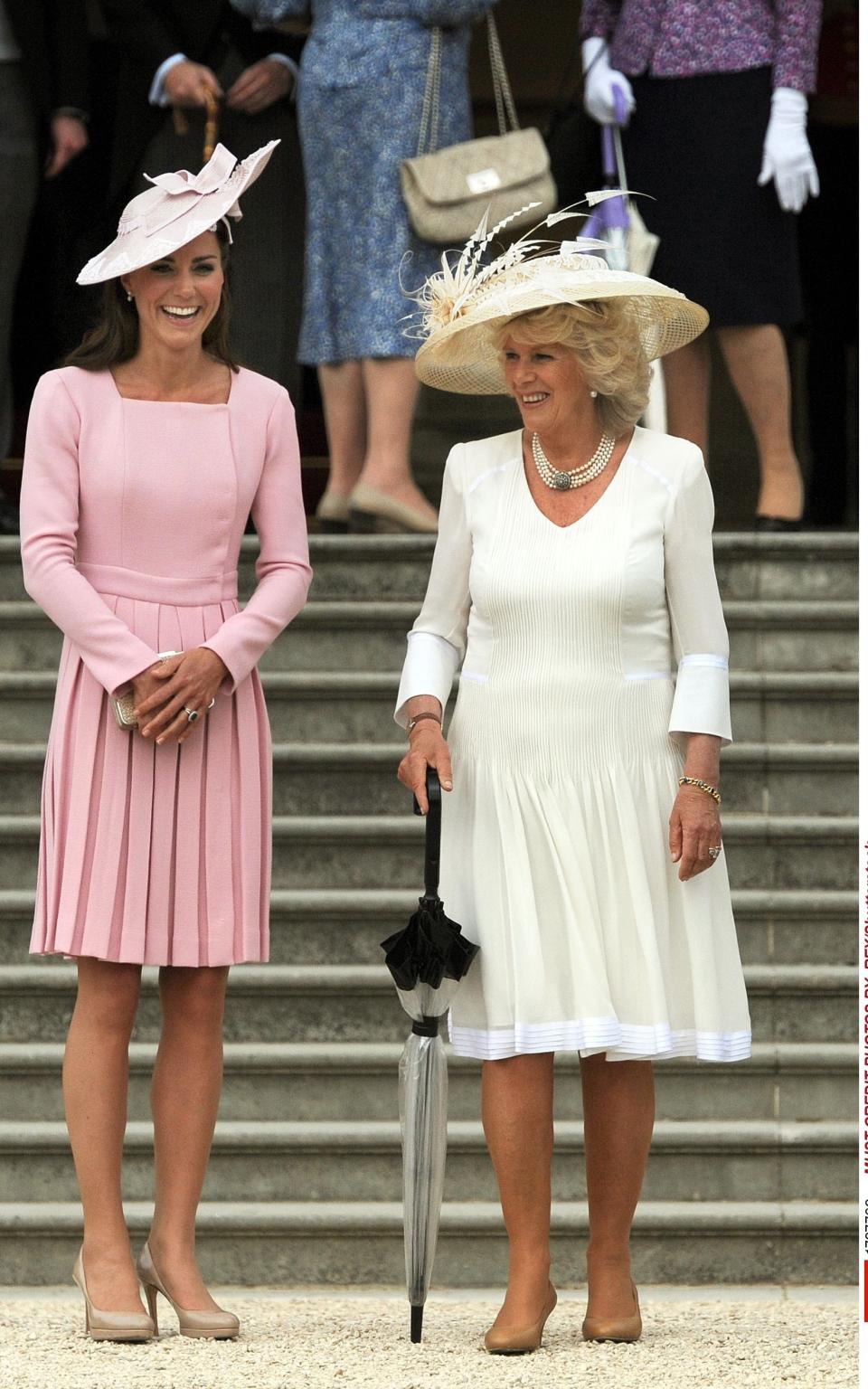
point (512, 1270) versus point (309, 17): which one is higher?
point (309, 17)

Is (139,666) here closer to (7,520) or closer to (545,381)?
(545,381)

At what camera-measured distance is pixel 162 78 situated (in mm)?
6246

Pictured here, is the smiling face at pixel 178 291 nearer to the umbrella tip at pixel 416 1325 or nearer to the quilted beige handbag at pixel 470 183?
the umbrella tip at pixel 416 1325

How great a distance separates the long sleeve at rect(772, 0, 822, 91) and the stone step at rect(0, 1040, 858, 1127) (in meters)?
2.51

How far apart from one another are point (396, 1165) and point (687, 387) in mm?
2383

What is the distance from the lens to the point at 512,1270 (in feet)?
12.0

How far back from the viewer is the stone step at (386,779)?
524 cm

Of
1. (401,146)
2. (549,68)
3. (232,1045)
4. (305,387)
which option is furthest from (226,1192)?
(549,68)

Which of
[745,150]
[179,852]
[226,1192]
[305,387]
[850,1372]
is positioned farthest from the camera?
[305,387]

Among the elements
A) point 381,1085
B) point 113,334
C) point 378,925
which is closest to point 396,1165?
point 381,1085

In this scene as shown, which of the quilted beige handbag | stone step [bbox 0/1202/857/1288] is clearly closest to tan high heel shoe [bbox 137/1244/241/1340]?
stone step [bbox 0/1202/857/1288]

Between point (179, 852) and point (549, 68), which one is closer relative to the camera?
point (179, 852)

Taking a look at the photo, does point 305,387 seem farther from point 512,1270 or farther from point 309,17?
point 512,1270

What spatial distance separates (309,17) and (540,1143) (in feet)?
12.0
